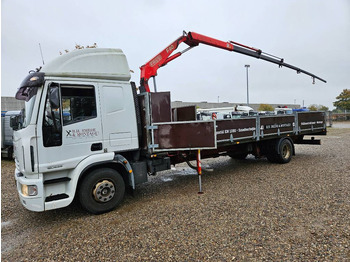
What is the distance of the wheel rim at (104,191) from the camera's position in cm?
431

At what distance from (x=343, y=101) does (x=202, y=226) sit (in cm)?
6198

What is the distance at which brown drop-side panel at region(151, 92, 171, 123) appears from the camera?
4.91 m

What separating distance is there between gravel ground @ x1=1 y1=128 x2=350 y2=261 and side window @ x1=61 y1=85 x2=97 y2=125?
190 cm

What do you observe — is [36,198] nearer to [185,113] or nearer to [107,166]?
[107,166]

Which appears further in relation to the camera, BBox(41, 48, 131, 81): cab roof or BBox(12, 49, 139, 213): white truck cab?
BBox(41, 48, 131, 81): cab roof

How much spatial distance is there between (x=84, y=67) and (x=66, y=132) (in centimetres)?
128

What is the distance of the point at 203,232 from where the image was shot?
140 inches

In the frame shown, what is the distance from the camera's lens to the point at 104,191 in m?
4.38

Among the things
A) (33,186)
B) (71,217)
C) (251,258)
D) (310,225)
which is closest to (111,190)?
(71,217)

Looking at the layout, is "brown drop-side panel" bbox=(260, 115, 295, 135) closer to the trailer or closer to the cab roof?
the trailer

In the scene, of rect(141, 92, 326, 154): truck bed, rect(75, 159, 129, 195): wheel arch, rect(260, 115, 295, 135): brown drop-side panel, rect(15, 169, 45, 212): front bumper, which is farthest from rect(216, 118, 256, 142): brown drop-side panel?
rect(15, 169, 45, 212): front bumper

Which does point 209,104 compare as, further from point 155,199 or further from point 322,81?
point 155,199

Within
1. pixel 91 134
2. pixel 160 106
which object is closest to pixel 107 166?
pixel 91 134

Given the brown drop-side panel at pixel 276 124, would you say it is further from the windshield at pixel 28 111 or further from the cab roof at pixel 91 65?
the windshield at pixel 28 111
